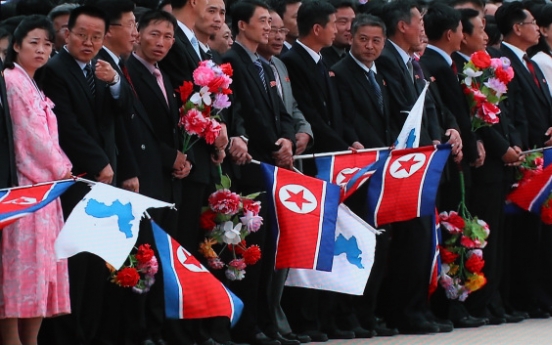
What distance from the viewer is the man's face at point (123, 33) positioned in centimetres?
883

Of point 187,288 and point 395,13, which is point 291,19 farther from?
point 187,288

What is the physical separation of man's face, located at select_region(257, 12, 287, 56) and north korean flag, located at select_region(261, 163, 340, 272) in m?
1.10

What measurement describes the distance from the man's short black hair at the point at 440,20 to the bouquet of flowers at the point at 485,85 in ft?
1.08

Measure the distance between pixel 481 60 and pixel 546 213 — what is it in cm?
140

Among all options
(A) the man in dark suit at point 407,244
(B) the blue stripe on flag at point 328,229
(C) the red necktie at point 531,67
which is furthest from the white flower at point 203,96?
(C) the red necktie at point 531,67

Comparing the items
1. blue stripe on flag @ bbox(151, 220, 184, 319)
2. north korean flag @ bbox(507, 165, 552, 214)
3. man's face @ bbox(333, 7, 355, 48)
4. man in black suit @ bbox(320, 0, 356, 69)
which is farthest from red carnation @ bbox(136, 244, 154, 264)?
north korean flag @ bbox(507, 165, 552, 214)

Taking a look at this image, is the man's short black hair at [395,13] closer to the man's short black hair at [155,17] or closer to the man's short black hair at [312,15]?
the man's short black hair at [312,15]

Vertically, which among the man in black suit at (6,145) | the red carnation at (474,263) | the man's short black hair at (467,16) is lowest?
the red carnation at (474,263)

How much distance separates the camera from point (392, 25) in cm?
1081

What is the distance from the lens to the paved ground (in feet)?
32.3

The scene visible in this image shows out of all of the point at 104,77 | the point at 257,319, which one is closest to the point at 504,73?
the point at 257,319

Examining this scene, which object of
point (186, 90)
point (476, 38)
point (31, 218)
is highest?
point (476, 38)

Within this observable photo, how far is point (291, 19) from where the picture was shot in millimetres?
11094

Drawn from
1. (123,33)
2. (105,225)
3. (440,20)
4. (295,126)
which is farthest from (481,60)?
(105,225)
